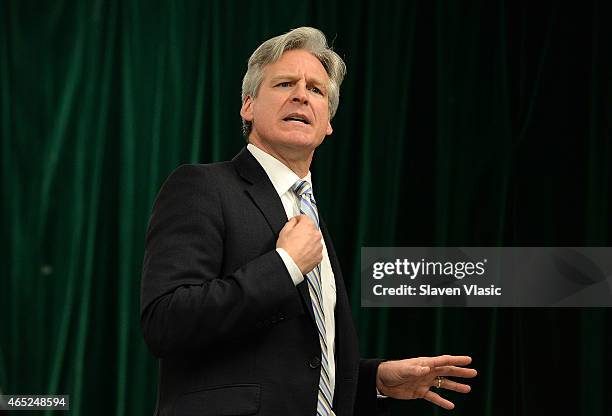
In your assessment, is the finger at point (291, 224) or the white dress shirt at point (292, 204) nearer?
the finger at point (291, 224)

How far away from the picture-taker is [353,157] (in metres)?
2.88

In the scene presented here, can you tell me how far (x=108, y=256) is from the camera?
2.77 meters

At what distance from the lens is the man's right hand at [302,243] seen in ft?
4.04

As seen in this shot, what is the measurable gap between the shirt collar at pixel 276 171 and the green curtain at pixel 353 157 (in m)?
1.37

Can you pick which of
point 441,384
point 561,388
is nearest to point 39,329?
point 441,384

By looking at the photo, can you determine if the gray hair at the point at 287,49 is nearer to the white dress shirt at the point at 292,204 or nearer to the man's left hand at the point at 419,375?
the white dress shirt at the point at 292,204

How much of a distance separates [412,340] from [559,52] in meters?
1.19

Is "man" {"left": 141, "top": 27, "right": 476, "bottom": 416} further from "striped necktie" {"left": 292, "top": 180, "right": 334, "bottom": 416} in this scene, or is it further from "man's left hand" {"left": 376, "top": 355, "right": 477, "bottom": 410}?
"man's left hand" {"left": 376, "top": 355, "right": 477, "bottom": 410}

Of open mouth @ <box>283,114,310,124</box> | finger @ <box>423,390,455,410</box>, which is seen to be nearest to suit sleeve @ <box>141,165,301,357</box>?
open mouth @ <box>283,114,310,124</box>

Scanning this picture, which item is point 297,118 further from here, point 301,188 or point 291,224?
point 291,224

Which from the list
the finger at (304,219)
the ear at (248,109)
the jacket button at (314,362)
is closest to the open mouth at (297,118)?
the ear at (248,109)

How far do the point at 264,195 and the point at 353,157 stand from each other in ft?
5.06

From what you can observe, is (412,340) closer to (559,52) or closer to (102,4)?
(559,52)

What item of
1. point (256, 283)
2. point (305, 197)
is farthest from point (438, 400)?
point (256, 283)
